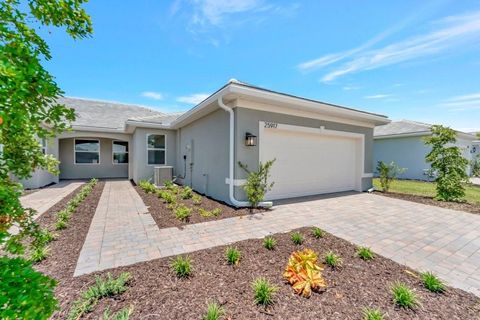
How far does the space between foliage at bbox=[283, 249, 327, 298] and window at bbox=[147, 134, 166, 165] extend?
10.0 metres

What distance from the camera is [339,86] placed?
32.1 ft

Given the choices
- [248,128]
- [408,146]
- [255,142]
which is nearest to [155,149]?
[248,128]

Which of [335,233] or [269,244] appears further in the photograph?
[335,233]

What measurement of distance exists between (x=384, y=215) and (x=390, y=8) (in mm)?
5429

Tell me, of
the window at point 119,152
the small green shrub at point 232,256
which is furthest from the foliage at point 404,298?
the window at point 119,152

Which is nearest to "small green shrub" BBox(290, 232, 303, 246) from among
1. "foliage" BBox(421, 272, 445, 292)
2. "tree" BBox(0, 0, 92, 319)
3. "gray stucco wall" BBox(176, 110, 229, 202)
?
"foliage" BBox(421, 272, 445, 292)

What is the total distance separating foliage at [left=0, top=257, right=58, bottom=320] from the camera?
951mm

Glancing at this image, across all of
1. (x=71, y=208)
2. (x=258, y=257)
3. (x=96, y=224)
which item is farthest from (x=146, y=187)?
(x=258, y=257)

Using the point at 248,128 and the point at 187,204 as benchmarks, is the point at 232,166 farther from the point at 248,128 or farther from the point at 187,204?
the point at 187,204

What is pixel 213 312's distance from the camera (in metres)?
2.00

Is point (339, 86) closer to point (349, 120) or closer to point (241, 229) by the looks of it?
point (349, 120)

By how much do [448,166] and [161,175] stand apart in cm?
1200

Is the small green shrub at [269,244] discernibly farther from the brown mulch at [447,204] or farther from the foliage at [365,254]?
the brown mulch at [447,204]

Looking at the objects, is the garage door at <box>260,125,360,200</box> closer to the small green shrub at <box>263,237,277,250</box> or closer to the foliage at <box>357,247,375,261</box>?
the small green shrub at <box>263,237,277,250</box>
